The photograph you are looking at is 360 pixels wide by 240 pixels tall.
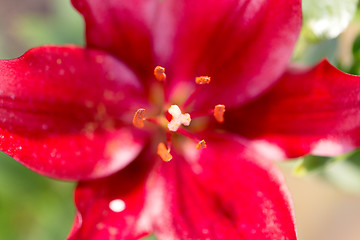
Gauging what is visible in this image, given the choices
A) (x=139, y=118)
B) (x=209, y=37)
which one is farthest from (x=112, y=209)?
(x=209, y=37)

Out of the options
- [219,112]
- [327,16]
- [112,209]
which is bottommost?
[112,209]

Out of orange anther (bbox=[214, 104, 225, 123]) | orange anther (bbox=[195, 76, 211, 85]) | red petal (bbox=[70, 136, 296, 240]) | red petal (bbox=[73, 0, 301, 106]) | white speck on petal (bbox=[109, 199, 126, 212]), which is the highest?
red petal (bbox=[73, 0, 301, 106])

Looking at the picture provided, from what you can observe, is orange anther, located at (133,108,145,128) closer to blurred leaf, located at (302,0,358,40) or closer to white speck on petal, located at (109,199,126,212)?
white speck on petal, located at (109,199,126,212)

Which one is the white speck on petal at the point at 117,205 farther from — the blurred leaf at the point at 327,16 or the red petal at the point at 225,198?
the blurred leaf at the point at 327,16

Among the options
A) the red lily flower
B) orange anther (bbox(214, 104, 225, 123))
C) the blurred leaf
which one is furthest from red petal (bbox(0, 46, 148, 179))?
the blurred leaf

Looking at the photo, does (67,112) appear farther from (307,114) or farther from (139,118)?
(307,114)

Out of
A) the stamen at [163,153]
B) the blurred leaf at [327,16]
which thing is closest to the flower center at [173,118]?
the stamen at [163,153]

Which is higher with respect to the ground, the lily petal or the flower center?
the flower center
